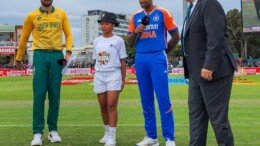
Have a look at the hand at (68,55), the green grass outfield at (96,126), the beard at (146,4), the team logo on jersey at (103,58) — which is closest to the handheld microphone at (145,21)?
the beard at (146,4)

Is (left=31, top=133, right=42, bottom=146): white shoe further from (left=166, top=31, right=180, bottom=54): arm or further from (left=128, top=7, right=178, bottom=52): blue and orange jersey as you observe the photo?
(left=166, top=31, right=180, bottom=54): arm

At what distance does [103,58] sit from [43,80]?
107 centimetres

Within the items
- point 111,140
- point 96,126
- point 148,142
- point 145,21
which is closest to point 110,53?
point 145,21

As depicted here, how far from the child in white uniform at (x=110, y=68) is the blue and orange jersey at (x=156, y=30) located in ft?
1.42

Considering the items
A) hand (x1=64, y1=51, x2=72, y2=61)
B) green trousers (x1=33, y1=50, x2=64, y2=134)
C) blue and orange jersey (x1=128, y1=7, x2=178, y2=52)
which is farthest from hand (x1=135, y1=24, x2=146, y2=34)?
green trousers (x1=33, y1=50, x2=64, y2=134)

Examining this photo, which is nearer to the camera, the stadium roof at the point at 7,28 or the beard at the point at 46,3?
the beard at the point at 46,3

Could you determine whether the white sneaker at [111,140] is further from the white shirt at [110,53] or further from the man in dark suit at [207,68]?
the man in dark suit at [207,68]

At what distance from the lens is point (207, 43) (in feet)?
16.7

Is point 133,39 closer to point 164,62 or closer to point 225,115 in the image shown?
point 164,62

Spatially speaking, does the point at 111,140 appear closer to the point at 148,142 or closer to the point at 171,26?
the point at 148,142

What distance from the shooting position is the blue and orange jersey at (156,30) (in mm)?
6797

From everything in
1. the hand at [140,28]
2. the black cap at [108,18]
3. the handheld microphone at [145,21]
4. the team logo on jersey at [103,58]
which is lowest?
the team logo on jersey at [103,58]

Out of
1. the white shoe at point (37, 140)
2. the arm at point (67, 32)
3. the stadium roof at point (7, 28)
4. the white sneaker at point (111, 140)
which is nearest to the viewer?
the white sneaker at point (111, 140)

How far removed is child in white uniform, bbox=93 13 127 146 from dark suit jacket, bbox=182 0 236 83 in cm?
179
